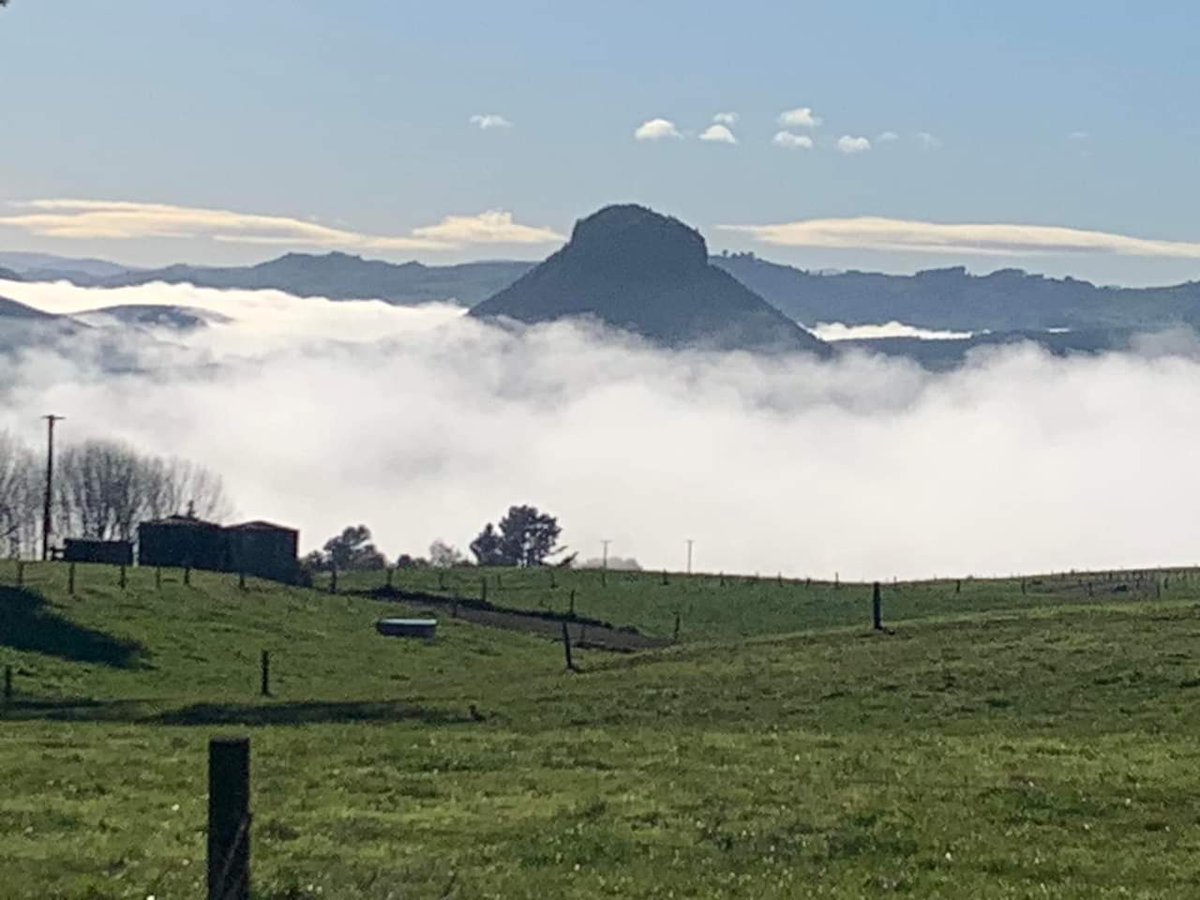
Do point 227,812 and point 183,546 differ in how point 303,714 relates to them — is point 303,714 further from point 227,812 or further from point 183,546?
point 183,546

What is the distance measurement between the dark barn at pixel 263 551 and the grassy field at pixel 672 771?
61.0 m

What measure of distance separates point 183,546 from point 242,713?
270 feet

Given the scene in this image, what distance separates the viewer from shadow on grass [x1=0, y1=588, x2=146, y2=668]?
72.1m

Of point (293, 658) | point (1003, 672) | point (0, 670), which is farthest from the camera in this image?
point (293, 658)

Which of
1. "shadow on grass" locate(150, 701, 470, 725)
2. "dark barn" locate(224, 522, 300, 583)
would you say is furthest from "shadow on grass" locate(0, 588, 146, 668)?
"dark barn" locate(224, 522, 300, 583)

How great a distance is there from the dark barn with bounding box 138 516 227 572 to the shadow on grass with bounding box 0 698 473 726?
2938 inches

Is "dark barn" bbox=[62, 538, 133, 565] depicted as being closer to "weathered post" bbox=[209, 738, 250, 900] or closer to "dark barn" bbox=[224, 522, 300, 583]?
"dark barn" bbox=[224, 522, 300, 583]

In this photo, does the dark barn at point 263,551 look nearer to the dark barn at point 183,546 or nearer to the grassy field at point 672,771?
the dark barn at point 183,546

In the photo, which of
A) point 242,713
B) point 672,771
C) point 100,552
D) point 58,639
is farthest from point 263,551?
point 672,771

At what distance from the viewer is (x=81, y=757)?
33.5m

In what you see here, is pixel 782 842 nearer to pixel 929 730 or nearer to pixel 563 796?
pixel 563 796

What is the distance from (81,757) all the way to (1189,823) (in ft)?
59.3

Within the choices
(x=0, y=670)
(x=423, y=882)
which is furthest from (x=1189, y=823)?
(x=0, y=670)

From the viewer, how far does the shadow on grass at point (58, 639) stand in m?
72.1
